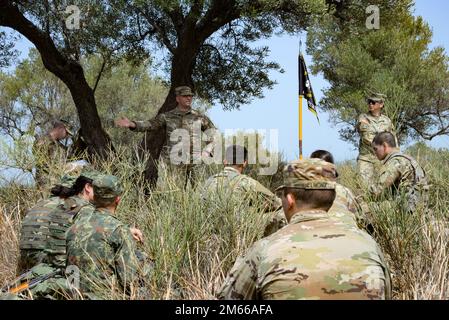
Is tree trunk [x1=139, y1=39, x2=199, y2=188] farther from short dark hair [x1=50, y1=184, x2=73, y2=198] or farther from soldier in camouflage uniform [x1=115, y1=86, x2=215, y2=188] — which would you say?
short dark hair [x1=50, y1=184, x2=73, y2=198]

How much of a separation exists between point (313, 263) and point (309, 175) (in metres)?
0.55

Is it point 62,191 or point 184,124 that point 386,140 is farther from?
point 184,124

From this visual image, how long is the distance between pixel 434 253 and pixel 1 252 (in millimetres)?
3880

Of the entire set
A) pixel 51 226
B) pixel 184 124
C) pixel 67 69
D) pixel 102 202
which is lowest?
pixel 51 226

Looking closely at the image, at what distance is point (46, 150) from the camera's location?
6.95 metres

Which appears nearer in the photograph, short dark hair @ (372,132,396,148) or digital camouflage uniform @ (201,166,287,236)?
digital camouflage uniform @ (201,166,287,236)

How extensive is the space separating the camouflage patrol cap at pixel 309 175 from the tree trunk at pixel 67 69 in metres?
8.60

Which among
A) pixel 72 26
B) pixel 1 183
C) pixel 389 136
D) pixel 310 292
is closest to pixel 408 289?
pixel 310 292

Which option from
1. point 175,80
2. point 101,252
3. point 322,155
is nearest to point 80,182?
point 101,252

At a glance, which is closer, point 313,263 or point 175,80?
point 313,263

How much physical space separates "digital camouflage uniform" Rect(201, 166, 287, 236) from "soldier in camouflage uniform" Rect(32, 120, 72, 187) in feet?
6.93

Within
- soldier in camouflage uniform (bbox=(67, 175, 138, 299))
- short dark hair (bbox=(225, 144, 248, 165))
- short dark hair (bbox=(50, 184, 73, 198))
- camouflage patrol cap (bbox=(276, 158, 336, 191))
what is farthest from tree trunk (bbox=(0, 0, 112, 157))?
camouflage patrol cap (bbox=(276, 158, 336, 191))

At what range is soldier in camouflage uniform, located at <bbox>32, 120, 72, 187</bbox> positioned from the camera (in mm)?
6809

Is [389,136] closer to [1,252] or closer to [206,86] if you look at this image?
[1,252]
